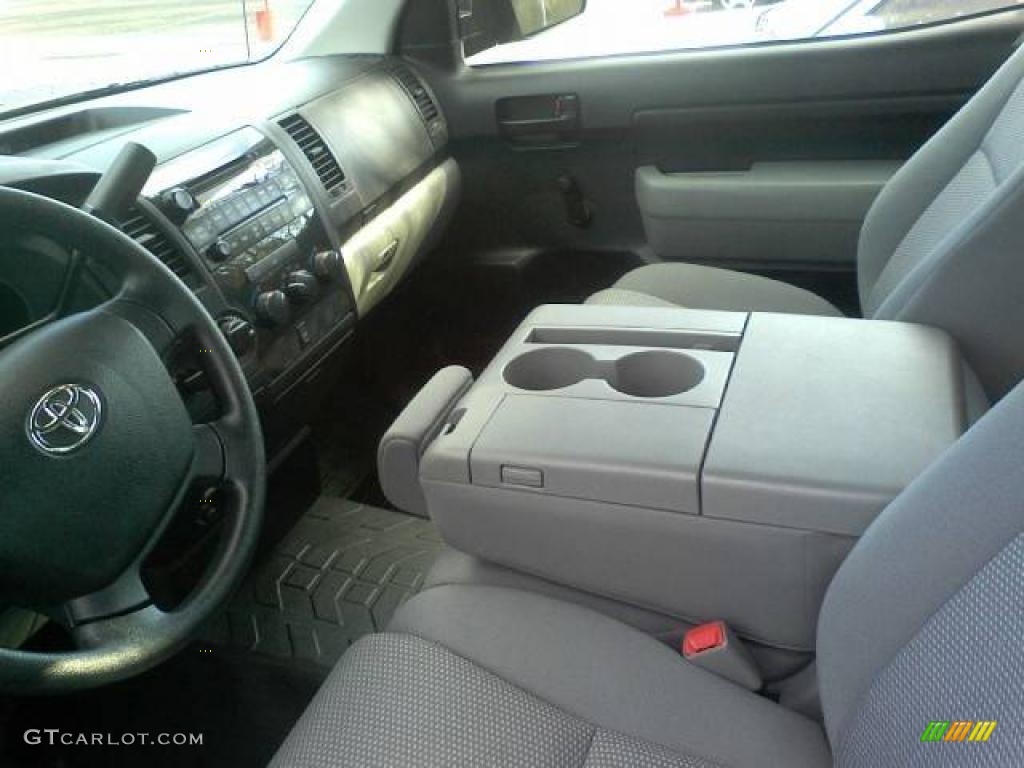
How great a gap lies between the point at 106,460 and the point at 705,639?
61 centimetres

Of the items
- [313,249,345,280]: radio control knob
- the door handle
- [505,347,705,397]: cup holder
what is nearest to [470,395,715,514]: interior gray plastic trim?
[505,347,705,397]: cup holder

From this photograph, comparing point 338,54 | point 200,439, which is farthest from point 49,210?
point 338,54

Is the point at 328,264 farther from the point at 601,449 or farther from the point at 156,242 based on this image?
the point at 601,449

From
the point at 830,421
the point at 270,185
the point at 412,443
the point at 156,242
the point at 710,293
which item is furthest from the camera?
the point at 710,293

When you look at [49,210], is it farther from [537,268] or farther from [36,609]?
[537,268]

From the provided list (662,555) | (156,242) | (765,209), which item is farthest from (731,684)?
(765,209)

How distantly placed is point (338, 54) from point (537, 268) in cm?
68

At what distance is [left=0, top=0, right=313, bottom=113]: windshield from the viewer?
5.64 ft

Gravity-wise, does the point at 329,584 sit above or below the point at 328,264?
below

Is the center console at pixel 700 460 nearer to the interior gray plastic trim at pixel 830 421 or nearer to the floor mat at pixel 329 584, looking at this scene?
the interior gray plastic trim at pixel 830 421

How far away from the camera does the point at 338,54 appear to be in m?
2.29

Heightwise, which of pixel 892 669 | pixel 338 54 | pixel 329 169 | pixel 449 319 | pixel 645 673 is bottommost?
pixel 449 319

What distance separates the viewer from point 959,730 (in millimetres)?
641

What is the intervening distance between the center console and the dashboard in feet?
1.43
